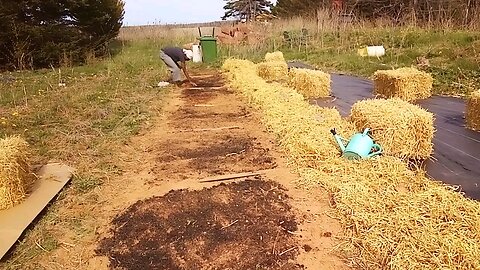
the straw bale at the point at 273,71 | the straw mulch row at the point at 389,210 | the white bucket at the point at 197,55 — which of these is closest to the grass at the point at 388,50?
the white bucket at the point at 197,55

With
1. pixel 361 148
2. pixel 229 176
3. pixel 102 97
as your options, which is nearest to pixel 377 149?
pixel 361 148

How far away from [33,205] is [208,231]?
1.64 metres

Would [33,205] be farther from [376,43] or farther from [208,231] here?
[376,43]

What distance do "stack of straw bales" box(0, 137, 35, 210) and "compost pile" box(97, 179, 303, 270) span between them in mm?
997

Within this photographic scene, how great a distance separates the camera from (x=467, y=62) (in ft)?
28.1

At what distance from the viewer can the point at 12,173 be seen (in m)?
3.50

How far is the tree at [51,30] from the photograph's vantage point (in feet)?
43.8

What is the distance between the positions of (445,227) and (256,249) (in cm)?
125

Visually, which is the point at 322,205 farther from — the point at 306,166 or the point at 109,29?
the point at 109,29

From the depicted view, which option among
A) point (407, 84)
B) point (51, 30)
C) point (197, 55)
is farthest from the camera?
point (197, 55)

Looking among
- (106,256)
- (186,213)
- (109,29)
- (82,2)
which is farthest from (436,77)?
(109,29)

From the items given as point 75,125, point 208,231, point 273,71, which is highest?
point 273,71

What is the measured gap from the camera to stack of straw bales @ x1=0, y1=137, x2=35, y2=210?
3445 mm

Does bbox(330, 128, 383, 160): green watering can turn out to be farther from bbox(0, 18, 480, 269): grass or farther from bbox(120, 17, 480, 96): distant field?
bbox(120, 17, 480, 96): distant field
